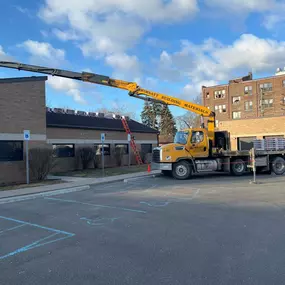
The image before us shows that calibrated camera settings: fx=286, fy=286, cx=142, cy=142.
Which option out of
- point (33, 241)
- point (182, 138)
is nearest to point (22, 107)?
point (182, 138)

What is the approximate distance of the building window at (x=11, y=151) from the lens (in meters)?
15.4

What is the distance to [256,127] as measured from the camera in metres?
31.0

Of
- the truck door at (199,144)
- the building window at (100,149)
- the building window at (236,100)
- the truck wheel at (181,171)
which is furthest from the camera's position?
the building window at (236,100)

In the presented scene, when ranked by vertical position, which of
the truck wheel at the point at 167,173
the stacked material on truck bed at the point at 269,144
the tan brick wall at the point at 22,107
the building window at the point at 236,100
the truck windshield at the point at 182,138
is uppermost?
Result: the building window at the point at 236,100

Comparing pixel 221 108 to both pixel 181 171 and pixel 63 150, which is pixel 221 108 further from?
pixel 181 171

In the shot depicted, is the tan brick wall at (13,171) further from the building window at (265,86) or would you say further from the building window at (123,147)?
the building window at (265,86)

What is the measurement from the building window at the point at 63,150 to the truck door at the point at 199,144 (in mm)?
10434

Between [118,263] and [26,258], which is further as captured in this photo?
[26,258]

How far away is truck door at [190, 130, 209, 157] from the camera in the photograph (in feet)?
56.6

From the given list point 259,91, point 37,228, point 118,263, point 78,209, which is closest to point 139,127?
point 78,209

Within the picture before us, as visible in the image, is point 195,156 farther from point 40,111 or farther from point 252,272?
point 252,272

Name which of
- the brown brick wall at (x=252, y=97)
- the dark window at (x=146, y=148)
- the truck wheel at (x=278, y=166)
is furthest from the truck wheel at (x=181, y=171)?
the brown brick wall at (x=252, y=97)

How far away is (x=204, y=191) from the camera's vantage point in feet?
39.8

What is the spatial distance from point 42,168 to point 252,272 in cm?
1411
